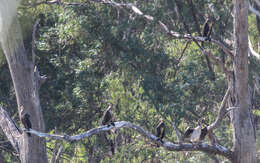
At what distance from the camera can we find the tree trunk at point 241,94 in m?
9.88

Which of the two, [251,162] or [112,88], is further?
[112,88]

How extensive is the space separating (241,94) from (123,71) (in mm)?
3546

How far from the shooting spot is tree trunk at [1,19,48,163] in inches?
423

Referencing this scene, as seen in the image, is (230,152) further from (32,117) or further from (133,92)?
(32,117)

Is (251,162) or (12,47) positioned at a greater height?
(12,47)

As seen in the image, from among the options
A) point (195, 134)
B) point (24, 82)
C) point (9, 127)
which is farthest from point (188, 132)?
point (9, 127)

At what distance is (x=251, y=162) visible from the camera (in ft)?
32.8

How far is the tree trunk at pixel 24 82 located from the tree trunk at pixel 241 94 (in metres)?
4.79

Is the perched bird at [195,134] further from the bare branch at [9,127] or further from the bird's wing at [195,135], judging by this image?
the bare branch at [9,127]

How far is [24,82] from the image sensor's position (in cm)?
1084

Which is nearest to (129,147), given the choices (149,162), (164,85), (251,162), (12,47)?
(149,162)

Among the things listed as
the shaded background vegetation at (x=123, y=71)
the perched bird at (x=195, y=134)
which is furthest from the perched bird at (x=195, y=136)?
the shaded background vegetation at (x=123, y=71)

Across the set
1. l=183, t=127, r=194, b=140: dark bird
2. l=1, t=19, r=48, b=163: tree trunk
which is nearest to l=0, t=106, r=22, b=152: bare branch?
l=1, t=19, r=48, b=163: tree trunk

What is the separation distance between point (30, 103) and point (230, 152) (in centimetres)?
494
